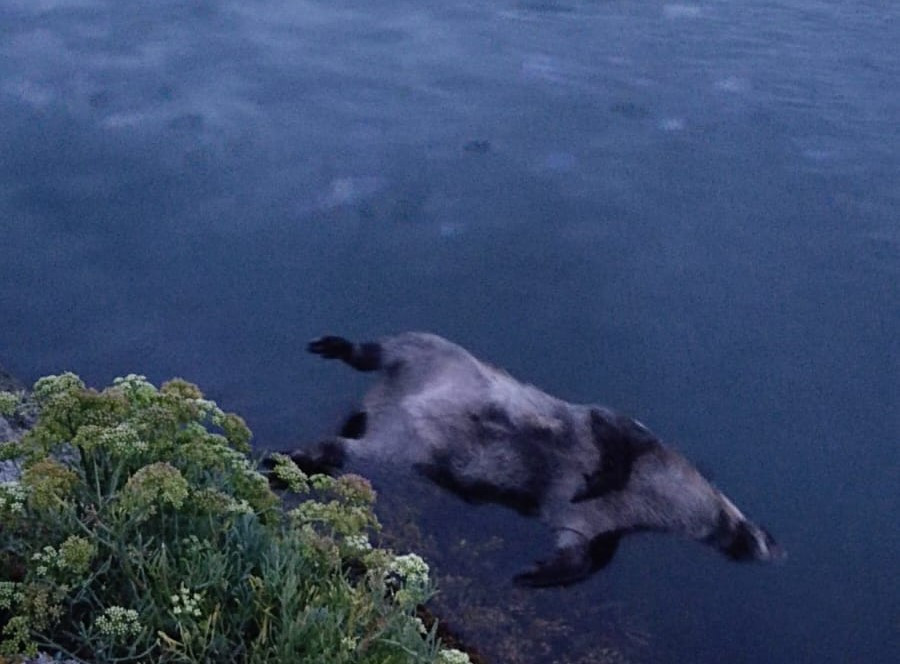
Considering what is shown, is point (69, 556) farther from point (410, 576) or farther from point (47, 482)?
point (410, 576)

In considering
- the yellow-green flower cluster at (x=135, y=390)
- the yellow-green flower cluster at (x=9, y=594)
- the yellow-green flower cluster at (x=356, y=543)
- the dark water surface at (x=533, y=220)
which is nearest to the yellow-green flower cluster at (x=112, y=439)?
the yellow-green flower cluster at (x=135, y=390)

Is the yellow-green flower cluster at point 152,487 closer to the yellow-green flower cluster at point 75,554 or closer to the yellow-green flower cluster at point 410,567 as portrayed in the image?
the yellow-green flower cluster at point 75,554

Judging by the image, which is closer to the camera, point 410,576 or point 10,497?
point 10,497

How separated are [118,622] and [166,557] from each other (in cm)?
44

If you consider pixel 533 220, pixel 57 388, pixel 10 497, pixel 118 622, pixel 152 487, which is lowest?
pixel 533 220

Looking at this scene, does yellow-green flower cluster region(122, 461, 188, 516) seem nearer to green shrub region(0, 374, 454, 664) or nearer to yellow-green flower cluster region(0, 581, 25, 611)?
green shrub region(0, 374, 454, 664)

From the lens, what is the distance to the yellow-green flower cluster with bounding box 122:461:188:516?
6090 mm

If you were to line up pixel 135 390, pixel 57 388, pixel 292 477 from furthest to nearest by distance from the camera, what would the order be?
1. pixel 135 390
2. pixel 292 477
3. pixel 57 388

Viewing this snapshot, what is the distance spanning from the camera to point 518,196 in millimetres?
15812

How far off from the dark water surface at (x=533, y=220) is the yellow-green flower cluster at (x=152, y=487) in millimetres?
4807

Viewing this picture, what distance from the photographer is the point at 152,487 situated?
6.11 m

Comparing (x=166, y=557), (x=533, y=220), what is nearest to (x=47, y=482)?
(x=166, y=557)

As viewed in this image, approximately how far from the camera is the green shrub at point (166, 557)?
239 inches

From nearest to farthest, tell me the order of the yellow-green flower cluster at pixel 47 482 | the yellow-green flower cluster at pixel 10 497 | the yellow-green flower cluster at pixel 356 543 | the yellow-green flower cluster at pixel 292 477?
the yellow-green flower cluster at pixel 47 482
the yellow-green flower cluster at pixel 10 497
the yellow-green flower cluster at pixel 356 543
the yellow-green flower cluster at pixel 292 477
